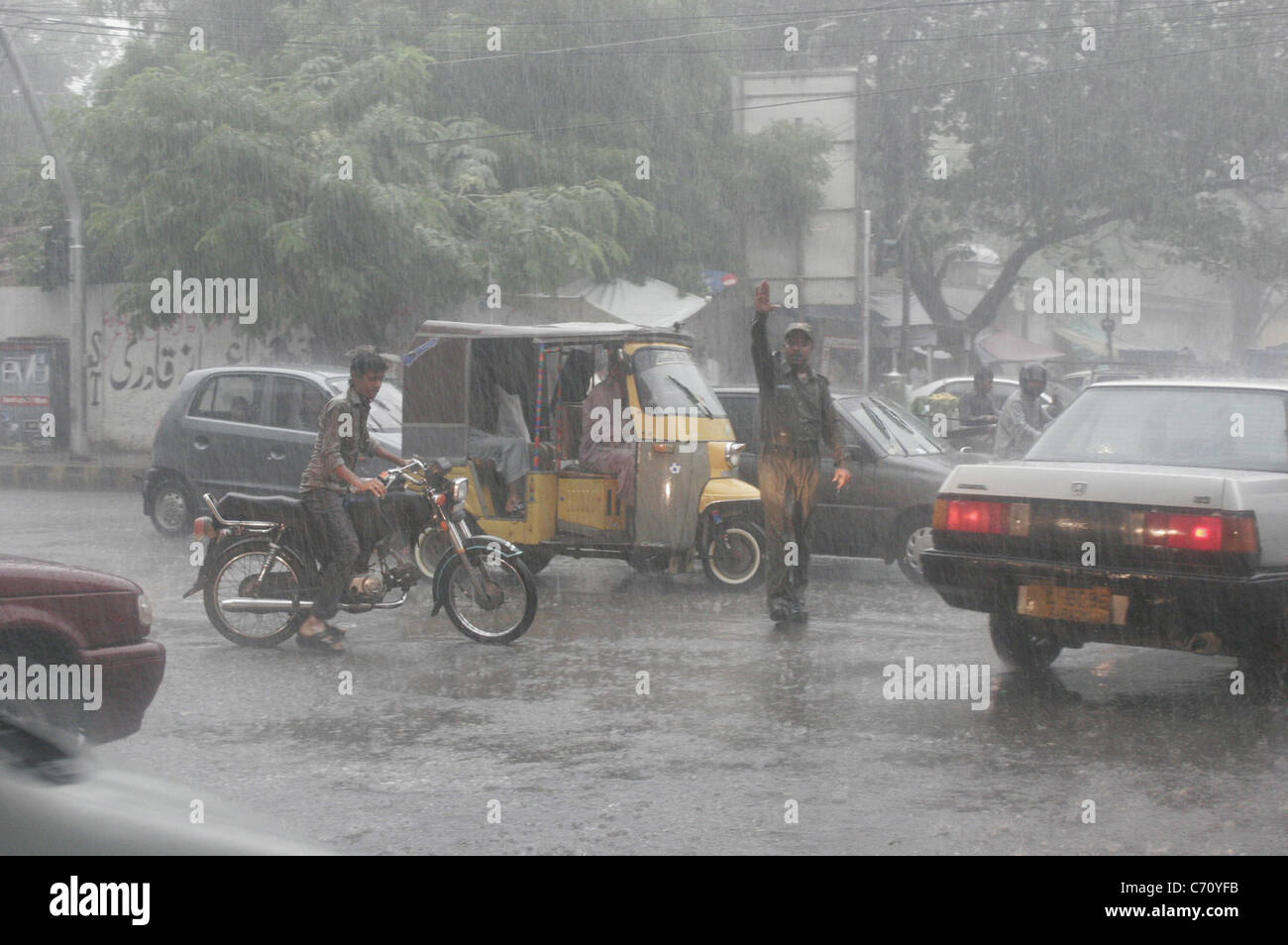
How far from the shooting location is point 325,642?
8.30m

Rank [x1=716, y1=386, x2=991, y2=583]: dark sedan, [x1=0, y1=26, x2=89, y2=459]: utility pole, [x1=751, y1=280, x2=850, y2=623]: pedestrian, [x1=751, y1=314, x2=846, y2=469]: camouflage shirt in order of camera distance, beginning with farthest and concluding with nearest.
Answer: [x1=0, y1=26, x2=89, y2=459]: utility pole
[x1=716, y1=386, x2=991, y2=583]: dark sedan
[x1=751, y1=314, x2=846, y2=469]: camouflage shirt
[x1=751, y1=280, x2=850, y2=623]: pedestrian

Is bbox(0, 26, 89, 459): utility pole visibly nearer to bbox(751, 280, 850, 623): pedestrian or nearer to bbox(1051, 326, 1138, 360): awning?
bbox(751, 280, 850, 623): pedestrian

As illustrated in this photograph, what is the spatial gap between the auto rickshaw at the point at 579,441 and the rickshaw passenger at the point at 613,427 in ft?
0.18

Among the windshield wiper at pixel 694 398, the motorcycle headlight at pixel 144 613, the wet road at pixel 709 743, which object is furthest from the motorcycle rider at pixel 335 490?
the windshield wiper at pixel 694 398

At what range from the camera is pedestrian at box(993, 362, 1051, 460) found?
11.9 metres

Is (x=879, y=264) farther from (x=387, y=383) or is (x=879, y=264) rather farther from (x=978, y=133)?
(x=387, y=383)

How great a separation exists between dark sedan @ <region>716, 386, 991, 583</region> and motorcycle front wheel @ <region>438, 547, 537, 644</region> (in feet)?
10.3

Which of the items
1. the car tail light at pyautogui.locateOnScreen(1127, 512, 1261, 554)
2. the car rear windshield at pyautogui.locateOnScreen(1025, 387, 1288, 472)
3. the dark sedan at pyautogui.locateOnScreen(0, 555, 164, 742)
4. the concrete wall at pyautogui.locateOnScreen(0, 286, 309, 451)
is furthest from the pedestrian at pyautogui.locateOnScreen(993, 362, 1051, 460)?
the concrete wall at pyautogui.locateOnScreen(0, 286, 309, 451)

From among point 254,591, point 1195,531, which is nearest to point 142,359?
point 254,591

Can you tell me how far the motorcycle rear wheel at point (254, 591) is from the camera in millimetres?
8383

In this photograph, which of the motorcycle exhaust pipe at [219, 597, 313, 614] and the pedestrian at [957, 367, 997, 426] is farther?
the pedestrian at [957, 367, 997, 426]

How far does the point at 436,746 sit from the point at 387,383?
343 inches

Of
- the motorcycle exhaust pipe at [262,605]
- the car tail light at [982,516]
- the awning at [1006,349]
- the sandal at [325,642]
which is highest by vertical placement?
the awning at [1006,349]

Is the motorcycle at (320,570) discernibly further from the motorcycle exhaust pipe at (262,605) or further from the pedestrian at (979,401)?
the pedestrian at (979,401)
